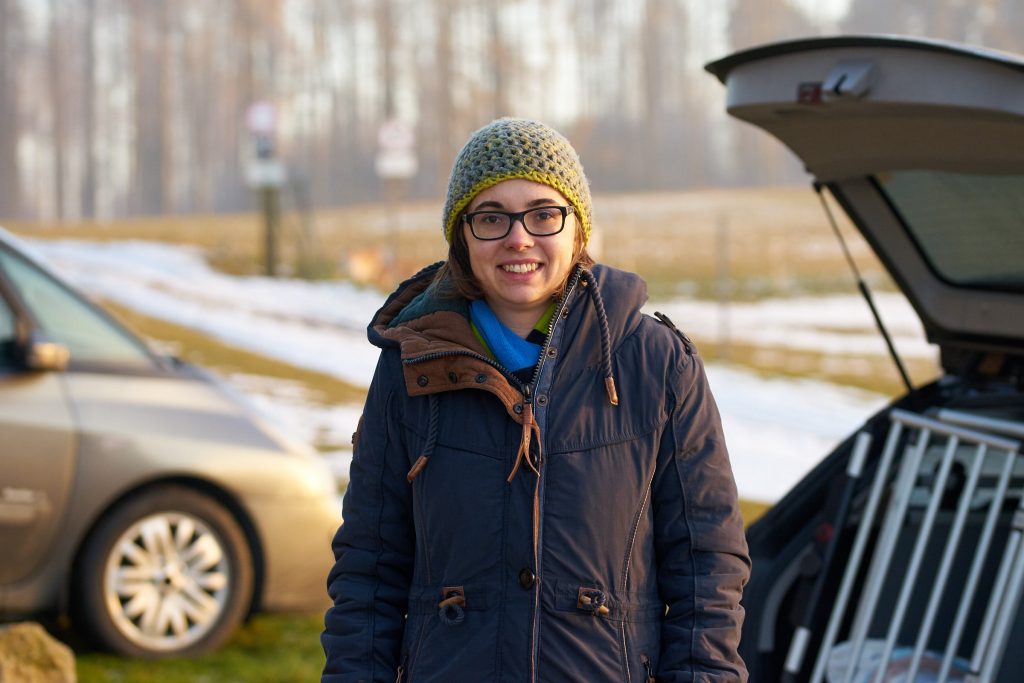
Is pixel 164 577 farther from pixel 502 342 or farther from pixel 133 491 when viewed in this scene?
pixel 502 342

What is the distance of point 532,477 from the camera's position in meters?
2.05

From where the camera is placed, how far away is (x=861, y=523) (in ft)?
11.4

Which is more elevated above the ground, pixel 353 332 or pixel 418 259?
pixel 418 259

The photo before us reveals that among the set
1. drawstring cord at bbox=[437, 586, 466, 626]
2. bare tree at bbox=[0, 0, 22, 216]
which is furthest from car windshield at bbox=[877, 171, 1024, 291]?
bare tree at bbox=[0, 0, 22, 216]

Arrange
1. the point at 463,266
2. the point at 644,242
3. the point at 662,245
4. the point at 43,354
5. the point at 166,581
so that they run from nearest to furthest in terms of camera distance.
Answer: the point at 463,266 → the point at 43,354 → the point at 166,581 → the point at 662,245 → the point at 644,242

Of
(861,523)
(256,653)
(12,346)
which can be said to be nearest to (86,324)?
(12,346)

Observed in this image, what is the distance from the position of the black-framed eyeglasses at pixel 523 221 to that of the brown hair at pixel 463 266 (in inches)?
2.4

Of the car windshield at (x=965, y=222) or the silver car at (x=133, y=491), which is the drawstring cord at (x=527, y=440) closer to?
the car windshield at (x=965, y=222)

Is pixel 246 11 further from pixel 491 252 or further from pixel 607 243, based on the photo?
pixel 491 252

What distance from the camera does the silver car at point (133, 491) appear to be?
486 cm

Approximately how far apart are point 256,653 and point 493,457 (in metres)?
3.50

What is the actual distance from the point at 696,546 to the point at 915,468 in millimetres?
1505

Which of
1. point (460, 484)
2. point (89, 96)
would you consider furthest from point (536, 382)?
point (89, 96)

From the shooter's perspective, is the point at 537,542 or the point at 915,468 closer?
the point at 537,542
